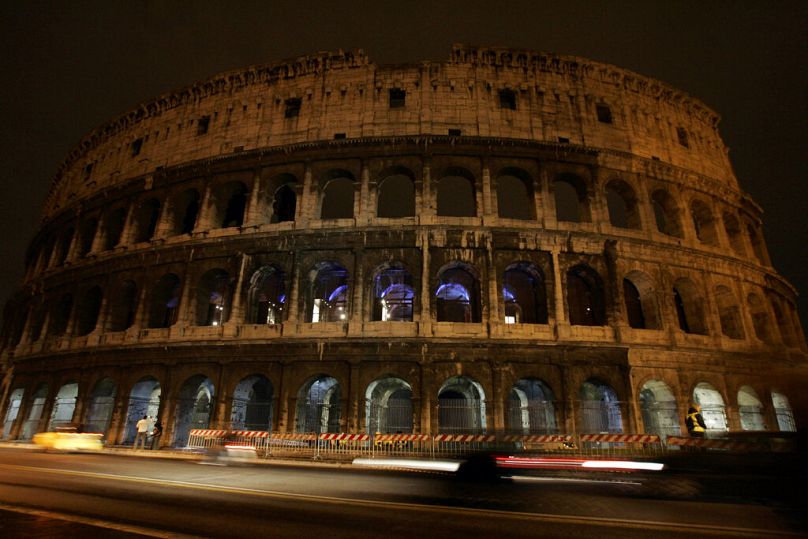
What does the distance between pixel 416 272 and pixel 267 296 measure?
32.9 ft

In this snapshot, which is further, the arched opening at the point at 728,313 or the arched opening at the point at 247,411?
the arched opening at the point at 728,313

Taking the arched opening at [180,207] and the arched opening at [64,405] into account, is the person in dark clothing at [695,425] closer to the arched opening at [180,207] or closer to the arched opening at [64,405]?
the arched opening at [180,207]

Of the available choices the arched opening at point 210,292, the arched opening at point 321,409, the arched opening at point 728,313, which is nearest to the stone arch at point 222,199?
the arched opening at point 210,292

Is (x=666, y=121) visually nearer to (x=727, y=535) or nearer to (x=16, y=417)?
(x=727, y=535)

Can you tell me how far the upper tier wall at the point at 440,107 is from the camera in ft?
67.7

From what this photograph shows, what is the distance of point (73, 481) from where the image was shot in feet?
26.9

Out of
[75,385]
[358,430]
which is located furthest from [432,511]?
[75,385]

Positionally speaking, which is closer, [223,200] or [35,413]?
[223,200]

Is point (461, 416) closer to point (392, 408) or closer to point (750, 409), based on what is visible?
point (392, 408)

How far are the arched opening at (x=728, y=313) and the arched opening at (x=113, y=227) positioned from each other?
105ft

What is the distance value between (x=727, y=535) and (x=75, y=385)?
89.7ft

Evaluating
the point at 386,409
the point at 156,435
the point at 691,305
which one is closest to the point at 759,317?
the point at 691,305

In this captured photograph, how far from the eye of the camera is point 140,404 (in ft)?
66.7

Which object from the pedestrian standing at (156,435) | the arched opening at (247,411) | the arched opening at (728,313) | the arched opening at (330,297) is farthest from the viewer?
the arched opening at (330,297)
